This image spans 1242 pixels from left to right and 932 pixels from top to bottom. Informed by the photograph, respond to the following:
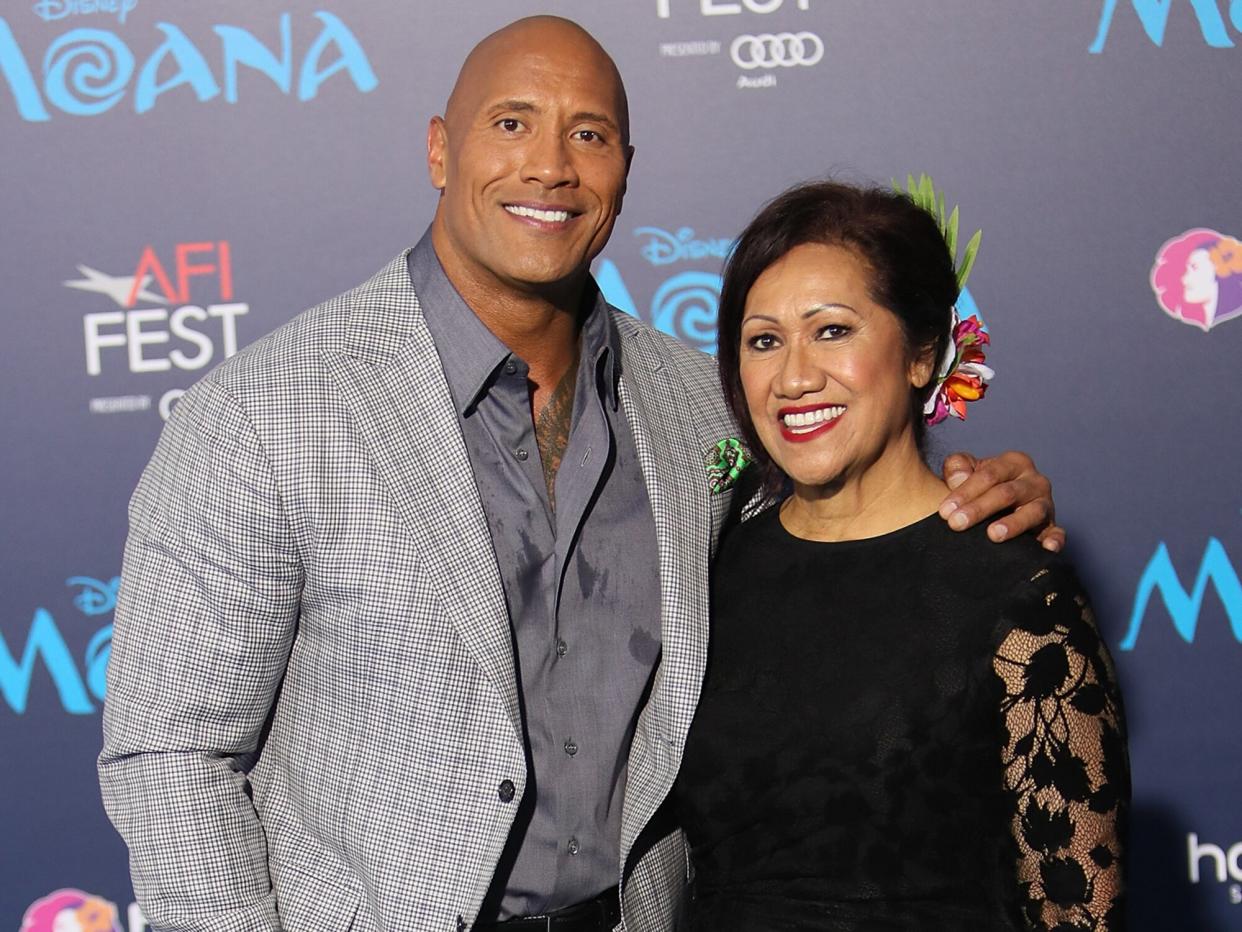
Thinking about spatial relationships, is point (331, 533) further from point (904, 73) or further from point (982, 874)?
point (904, 73)

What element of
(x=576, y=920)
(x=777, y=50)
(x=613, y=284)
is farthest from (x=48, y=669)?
(x=777, y=50)

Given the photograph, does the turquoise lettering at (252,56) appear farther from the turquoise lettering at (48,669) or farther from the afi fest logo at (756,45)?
the turquoise lettering at (48,669)

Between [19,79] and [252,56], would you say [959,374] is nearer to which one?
[252,56]

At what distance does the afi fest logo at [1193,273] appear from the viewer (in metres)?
3.29

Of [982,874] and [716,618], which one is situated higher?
[716,618]

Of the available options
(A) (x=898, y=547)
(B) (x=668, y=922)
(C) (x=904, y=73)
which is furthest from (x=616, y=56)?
(B) (x=668, y=922)

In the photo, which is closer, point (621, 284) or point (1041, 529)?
point (1041, 529)

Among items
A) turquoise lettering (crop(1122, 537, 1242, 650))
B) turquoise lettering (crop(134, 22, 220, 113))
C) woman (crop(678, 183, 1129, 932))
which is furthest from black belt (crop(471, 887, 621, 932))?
turquoise lettering (crop(134, 22, 220, 113))

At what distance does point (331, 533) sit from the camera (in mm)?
1821

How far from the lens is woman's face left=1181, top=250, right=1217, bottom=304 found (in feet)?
10.8

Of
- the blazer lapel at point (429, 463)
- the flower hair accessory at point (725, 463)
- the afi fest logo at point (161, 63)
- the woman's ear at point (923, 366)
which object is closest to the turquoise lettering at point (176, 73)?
the afi fest logo at point (161, 63)

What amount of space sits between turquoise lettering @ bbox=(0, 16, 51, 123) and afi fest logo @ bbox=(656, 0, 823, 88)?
1.44m

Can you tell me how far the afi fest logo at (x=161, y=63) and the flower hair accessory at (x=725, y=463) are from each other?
1420 millimetres

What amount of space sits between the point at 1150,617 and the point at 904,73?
56.1 inches
